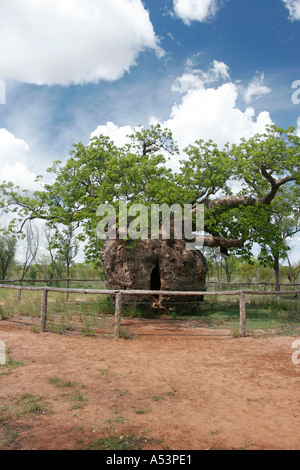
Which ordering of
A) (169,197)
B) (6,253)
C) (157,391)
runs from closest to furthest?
(157,391)
(169,197)
(6,253)

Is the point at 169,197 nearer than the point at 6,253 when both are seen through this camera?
Yes

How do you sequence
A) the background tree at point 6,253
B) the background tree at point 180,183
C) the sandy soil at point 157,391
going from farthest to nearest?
the background tree at point 6,253, the background tree at point 180,183, the sandy soil at point 157,391

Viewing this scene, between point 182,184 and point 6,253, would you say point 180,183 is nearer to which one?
point 182,184

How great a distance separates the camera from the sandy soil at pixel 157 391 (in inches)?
138

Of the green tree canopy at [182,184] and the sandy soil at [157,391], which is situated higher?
the green tree canopy at [182,184]

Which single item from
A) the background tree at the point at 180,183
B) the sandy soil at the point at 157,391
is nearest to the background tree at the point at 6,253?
the background tree at the point at 180,183

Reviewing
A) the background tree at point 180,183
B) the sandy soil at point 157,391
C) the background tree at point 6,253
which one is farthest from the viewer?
the background tree at point 6,253

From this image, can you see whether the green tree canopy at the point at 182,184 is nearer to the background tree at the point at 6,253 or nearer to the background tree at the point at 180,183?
the background tree at the point at 180,183

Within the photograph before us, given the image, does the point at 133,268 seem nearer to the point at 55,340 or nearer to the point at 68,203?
the point at 68,203

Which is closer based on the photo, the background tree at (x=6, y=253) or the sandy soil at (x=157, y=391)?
the sandy soil at (x=157, y=391)

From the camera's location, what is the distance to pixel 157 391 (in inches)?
190

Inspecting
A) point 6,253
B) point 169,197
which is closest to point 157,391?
point 169,197
